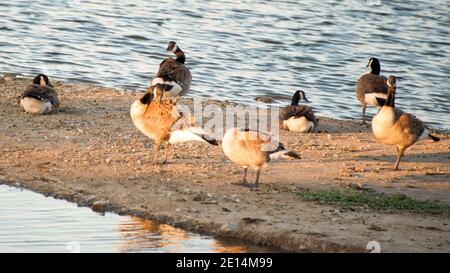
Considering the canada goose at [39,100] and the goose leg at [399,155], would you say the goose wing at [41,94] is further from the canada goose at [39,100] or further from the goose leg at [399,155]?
the goose leg at [399,155]

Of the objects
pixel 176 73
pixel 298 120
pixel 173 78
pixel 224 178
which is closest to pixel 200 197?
pixel 224 178

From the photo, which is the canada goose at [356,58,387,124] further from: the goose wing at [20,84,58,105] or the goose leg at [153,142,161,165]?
the goose wing at [20,84,58,105]

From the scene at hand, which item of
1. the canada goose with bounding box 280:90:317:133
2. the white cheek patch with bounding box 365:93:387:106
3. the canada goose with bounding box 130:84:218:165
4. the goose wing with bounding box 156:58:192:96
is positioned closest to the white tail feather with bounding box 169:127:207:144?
the canada goose with bounding box 130:84:218:165

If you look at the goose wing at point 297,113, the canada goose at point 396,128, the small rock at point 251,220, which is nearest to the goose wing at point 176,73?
the goose wing at point 297,113

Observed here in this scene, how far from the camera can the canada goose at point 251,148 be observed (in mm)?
11344

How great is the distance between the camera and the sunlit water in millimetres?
9484

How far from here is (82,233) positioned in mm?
9836

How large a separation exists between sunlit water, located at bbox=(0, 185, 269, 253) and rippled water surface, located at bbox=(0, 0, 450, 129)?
8.12m

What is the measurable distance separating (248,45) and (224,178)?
12.7 metres

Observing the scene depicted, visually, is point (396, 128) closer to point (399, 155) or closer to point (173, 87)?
point (399, 155)

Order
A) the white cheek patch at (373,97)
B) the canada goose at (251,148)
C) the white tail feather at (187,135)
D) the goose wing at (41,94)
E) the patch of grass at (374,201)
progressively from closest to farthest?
the patch of grass at (374,201)
the canada goose at (251,148)
the white tail feather at (187,135)
the goose wing at (41,94)
the white cheek patch at (373,97)

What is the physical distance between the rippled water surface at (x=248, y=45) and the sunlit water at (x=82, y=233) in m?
8.12

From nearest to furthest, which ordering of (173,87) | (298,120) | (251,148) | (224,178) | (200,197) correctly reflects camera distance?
1. (200,197)
2. (251,148)
3. (224,178)
4. (298,120)
5. (173,87)

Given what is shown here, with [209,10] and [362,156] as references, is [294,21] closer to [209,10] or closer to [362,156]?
[209,10]
